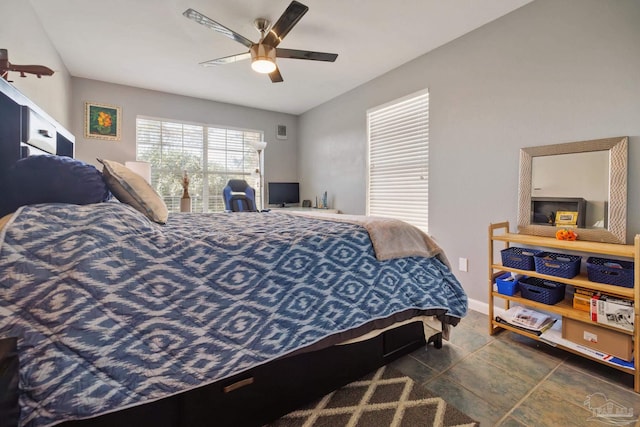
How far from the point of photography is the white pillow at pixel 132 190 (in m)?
1.33

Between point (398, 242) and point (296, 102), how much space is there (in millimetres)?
3656

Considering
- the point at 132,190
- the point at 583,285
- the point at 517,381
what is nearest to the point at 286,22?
the point at 132,190

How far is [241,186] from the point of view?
3.94 m

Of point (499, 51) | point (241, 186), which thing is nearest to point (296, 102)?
point (241, 186)

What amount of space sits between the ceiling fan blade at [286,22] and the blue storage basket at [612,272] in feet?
8.04

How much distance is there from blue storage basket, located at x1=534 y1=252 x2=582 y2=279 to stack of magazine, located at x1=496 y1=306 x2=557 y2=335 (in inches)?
14.6

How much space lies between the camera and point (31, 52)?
2324 mm

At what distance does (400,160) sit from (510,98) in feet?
4.23

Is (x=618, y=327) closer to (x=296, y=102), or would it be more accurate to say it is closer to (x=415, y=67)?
(x=415, y=67)

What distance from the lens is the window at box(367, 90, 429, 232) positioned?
314cm

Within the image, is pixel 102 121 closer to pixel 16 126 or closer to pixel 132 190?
pixel 16 126

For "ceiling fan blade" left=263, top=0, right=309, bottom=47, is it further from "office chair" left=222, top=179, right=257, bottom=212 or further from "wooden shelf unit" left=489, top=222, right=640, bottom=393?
"wooden shelf unit" left=489, top=222, right=640, bottom=393

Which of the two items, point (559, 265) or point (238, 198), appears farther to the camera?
point (238, 198)

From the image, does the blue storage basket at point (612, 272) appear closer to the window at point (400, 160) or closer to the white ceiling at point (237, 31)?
the window at point (400, 160)
